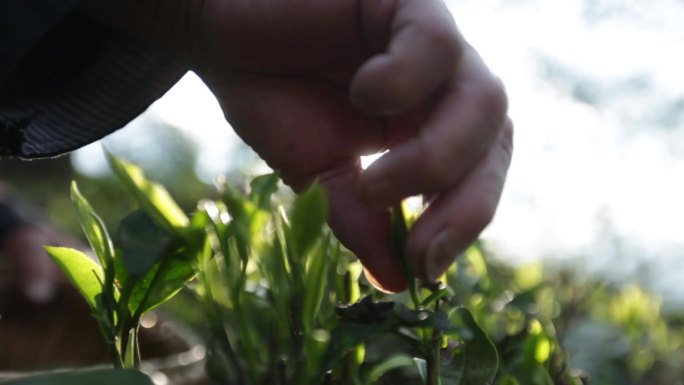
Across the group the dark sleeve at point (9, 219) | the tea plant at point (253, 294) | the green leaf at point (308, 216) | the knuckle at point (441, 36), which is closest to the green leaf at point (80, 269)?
the tea plant at point (253, 294)

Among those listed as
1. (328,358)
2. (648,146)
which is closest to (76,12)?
(328,358)

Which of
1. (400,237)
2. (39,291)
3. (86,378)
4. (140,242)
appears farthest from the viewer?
(39,291)

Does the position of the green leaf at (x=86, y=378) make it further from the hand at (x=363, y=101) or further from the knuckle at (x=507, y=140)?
the knuckle at (x=507, y=140)

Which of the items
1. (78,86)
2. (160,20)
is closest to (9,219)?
(78,86)

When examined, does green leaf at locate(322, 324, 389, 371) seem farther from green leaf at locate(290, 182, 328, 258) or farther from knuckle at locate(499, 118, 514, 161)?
knuckle at locate(499, 118, 514, 161)

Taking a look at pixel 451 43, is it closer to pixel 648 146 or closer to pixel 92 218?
pixel 92 218

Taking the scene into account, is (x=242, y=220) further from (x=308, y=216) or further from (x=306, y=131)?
(x=306, y=131)
